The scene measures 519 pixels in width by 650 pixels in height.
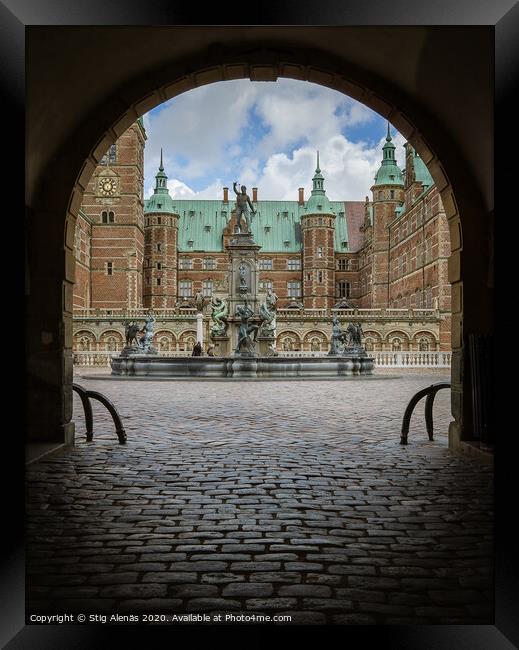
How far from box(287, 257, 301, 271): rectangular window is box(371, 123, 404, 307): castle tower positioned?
34.3ft

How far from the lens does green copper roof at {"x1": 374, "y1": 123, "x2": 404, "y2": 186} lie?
54688 millimetres

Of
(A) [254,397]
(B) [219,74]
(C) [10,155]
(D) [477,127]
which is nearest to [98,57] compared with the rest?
(B) [219,74]

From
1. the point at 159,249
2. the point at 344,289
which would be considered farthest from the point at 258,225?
the point at 159,249

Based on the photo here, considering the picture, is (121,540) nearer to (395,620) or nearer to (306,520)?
(306,520)

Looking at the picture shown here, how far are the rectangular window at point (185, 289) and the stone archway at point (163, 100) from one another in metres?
54.8

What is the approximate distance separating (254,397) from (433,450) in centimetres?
639

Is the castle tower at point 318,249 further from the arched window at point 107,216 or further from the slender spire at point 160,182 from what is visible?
the arched window at point 107,216

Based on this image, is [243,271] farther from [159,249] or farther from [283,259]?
[283,259]

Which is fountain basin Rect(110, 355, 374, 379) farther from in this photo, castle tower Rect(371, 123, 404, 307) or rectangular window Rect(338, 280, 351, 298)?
rectangular window Rect(338, 280, 351, 298)

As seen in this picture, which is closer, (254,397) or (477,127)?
(477,127)

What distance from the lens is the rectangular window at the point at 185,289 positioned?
60.7 metres

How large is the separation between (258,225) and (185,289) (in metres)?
12.0

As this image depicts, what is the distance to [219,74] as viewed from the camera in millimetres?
5711

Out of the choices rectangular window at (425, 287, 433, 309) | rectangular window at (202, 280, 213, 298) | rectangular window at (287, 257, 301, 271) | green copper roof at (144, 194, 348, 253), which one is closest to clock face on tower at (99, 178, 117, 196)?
green copper roof at (144, 194, 348, 253)
